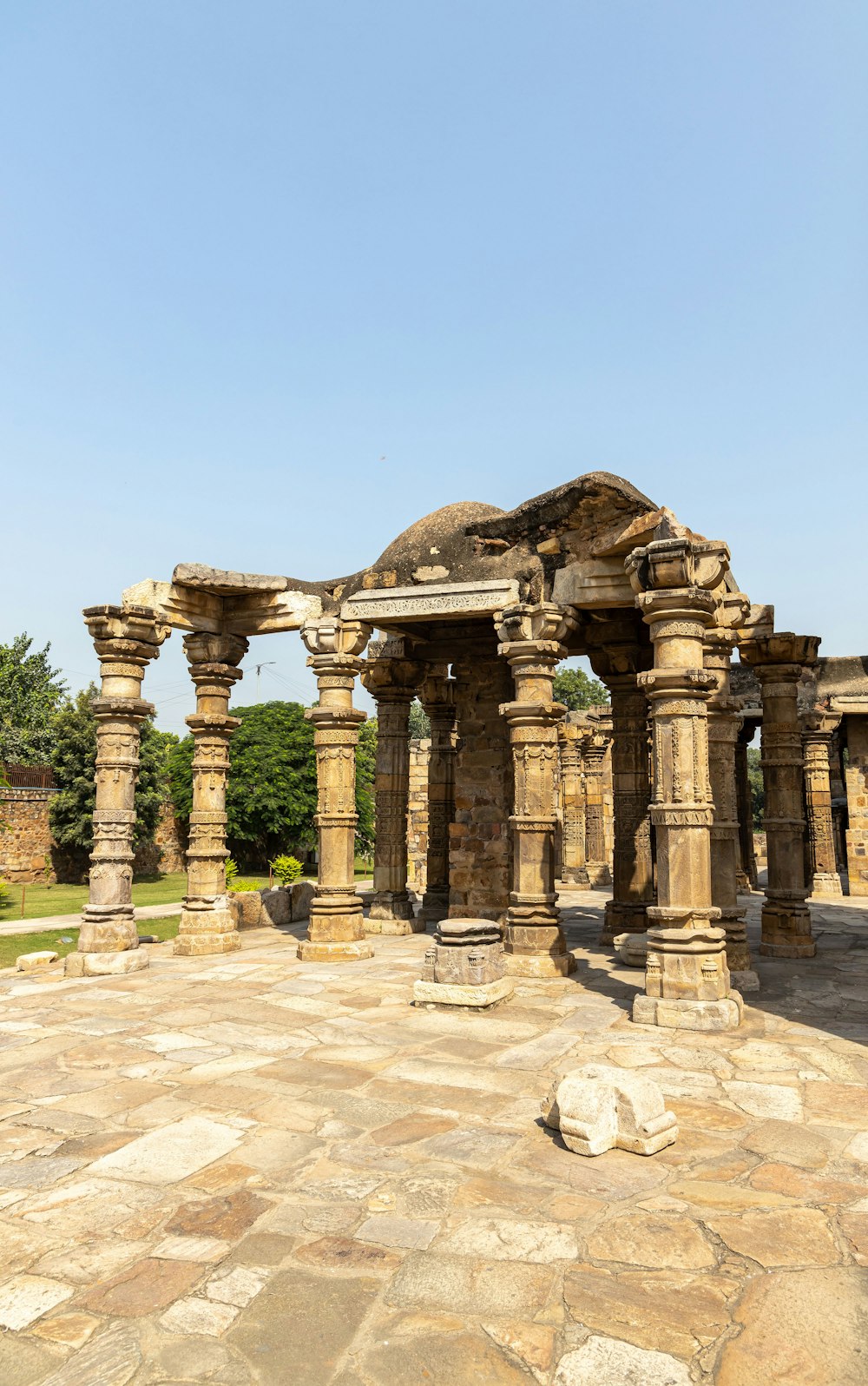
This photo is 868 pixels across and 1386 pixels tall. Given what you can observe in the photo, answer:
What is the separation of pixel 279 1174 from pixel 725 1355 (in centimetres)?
198

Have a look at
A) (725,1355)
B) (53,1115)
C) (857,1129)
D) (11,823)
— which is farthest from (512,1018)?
(11,823)

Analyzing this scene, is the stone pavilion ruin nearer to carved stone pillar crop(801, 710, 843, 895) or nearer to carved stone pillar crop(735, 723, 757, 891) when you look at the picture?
carved stone pillar crop(735, 723, 757, 891)

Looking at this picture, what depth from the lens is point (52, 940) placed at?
1315cm

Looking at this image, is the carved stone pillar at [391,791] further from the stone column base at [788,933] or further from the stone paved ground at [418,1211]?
the stone paved ground at [418,1211]

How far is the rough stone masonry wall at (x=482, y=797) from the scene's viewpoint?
12.2m

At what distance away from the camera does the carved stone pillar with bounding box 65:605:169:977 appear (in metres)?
9.16

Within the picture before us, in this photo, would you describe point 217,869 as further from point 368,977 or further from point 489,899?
point 489,899

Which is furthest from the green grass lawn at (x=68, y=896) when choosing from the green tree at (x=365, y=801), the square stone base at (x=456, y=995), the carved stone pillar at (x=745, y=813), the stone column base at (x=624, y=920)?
the carved stone pillar at (x=745, y=813)

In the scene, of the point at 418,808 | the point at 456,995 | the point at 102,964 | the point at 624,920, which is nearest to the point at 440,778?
the point at 624,920

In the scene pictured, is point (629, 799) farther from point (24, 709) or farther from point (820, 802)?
point (24, 709)

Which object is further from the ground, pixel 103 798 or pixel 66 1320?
pixel 103 798

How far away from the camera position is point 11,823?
25.9 m

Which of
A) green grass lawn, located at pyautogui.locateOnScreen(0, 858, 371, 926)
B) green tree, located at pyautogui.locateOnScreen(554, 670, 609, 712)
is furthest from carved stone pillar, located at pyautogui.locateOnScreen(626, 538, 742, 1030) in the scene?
green tree, located at pyautogui.locateOnScreen(554, 670, 609, 712)

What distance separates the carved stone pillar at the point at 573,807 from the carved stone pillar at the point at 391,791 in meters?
8.32
